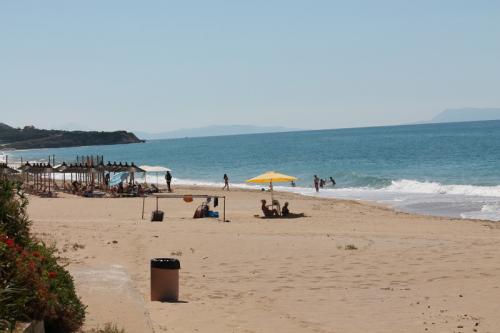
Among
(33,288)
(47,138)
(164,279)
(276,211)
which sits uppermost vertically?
(47,138)

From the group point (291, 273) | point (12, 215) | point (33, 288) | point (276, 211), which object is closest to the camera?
point (33, 288)

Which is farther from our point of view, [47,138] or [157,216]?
[47,138]

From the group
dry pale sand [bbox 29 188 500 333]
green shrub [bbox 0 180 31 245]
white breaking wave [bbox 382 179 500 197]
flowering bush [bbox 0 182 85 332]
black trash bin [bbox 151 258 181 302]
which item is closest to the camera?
flowering bush [bbox 0 182 85 332]

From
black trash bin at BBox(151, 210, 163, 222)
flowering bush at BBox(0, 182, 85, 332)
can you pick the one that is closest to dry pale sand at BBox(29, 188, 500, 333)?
black trash bin at BBox(151, 210, 163, 222)

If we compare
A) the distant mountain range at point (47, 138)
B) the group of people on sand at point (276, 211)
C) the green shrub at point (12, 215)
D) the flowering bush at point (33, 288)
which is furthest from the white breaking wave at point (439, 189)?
the distant mountain range at point (47, 138)

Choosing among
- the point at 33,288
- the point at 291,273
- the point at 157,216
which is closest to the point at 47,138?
the point at 157,216

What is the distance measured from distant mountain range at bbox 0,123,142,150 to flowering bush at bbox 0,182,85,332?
542ft

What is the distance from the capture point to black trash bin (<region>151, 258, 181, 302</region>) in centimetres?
855

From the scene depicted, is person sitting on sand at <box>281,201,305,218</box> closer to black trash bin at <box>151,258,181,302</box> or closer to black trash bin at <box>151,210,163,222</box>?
black trash bin at <box>151,210,163,222</box>

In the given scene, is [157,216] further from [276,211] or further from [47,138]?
[47,138]

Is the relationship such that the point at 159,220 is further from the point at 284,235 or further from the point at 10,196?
the point at 10,196

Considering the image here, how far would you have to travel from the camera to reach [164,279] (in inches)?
339

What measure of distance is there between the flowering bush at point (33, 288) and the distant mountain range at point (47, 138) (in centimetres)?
16515

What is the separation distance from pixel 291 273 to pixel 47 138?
179 meters
